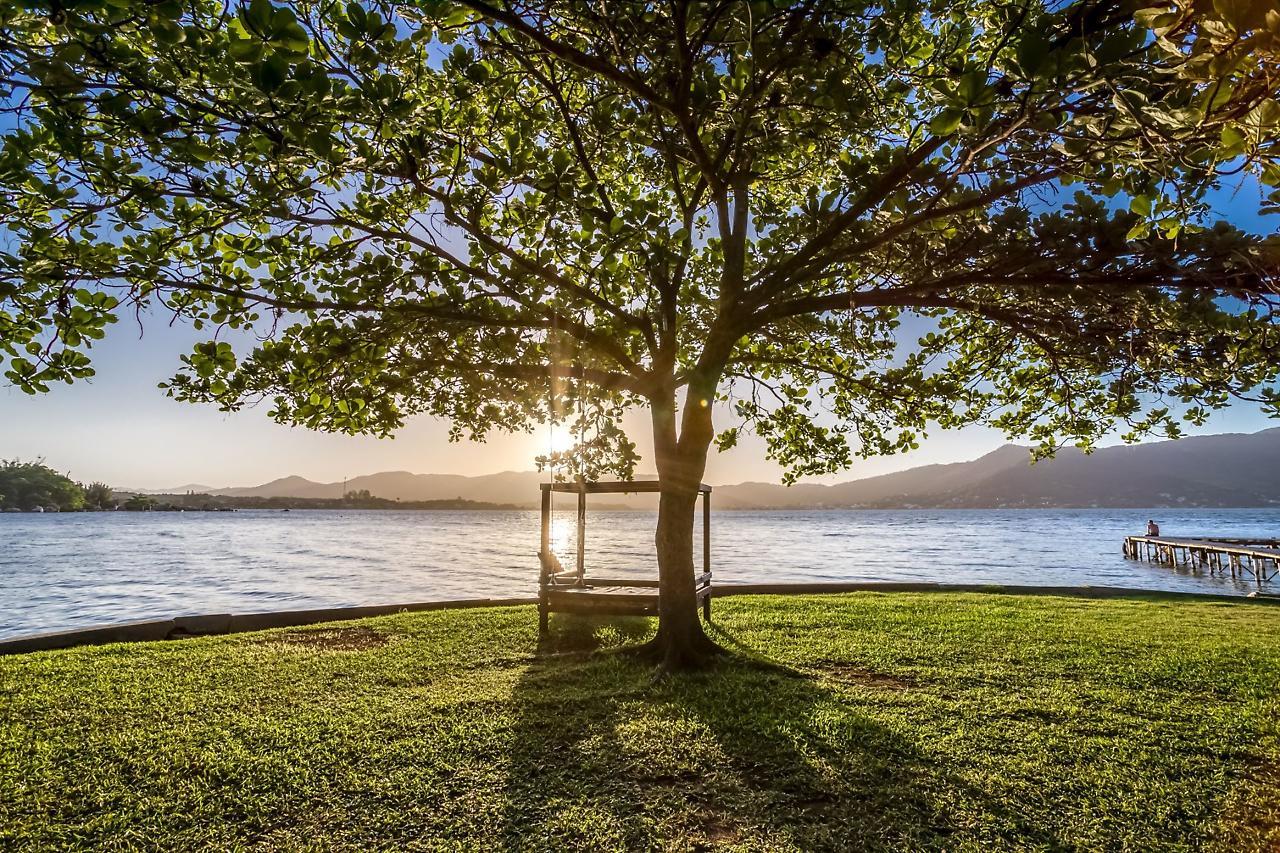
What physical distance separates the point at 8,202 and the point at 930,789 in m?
7.62

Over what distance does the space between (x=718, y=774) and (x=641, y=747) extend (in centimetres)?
77

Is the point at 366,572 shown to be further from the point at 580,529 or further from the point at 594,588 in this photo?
the point at 594,588

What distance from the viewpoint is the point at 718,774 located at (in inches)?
185

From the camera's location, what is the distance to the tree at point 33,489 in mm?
115875

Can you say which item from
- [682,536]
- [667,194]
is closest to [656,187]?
[667,194]

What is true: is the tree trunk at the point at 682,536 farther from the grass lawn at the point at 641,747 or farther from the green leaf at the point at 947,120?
the green leaf at the point at 947,120

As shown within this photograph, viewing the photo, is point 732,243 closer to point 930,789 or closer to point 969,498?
point 930,789

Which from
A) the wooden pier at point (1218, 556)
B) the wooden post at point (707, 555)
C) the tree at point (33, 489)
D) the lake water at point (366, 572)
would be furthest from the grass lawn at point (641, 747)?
the tree at point (33, 489)

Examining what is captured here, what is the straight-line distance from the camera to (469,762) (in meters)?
4.94

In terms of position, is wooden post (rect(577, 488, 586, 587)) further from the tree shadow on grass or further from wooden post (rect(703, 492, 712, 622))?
the tree shadow on grass

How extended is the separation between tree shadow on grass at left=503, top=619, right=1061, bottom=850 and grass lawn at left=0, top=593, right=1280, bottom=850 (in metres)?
0.02

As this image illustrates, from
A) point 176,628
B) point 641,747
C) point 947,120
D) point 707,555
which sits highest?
point 947,120

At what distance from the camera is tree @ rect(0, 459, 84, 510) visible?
11588 cm

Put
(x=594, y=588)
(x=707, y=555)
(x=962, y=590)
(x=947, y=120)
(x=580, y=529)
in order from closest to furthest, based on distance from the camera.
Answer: (x=947, y=120), (x=594, y=588), (x=707, y=555), (x=580, y=529), (x=962, y=590)
